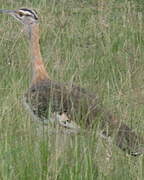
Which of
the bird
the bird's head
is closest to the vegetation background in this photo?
the bird

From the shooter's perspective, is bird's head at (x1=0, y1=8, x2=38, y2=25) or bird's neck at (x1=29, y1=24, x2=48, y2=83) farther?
bird's head at (x1=0, y1=8, x2=38, y2=25)

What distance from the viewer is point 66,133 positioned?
6.10 meters

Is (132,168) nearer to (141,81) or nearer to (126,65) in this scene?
(141,81)

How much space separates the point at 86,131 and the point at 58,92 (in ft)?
2.68

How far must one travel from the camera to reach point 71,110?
619cm

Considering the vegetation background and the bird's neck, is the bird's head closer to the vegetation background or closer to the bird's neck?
the bird's neck

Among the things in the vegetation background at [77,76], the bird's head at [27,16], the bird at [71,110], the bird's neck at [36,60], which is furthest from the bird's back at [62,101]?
the bird's head at [27,16]

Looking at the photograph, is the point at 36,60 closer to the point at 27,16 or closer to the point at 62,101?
the point at 27,16

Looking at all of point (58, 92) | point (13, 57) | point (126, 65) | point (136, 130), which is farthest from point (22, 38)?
point (136, 130)

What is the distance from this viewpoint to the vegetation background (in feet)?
17.5

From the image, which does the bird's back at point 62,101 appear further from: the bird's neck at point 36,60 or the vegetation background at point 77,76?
the bird's neck at point 36,60

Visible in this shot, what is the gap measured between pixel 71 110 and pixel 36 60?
3.62 ft

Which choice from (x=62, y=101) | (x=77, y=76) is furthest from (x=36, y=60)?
(x=62, y=101)

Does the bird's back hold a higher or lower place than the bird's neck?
lower
